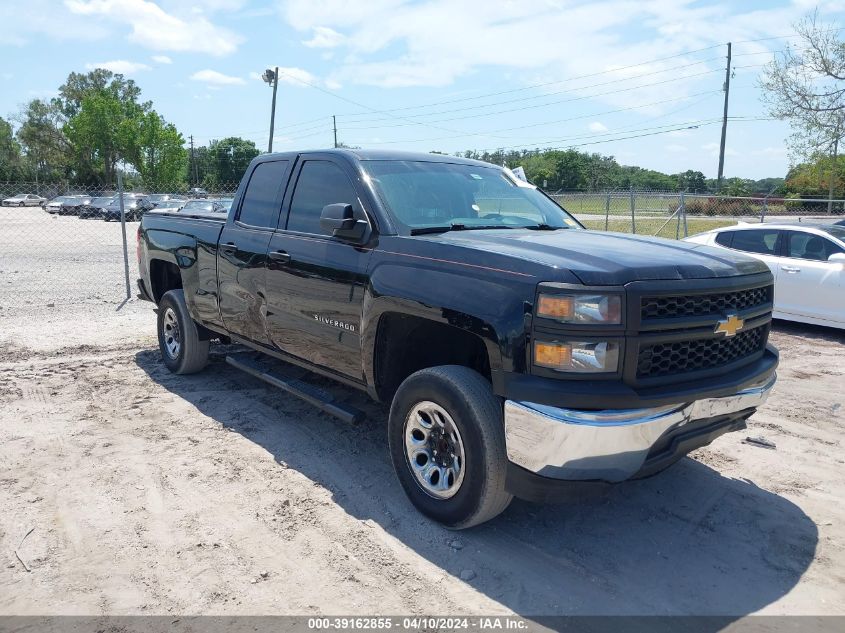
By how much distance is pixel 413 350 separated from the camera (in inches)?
157

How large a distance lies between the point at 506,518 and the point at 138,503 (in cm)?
210

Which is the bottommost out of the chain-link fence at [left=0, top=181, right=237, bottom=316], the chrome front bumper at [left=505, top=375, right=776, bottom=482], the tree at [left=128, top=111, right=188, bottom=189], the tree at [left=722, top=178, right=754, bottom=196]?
the chain-link fence at [left=0, top=181, right=237, bottom=316]

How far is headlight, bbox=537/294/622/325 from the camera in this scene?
2.93 m

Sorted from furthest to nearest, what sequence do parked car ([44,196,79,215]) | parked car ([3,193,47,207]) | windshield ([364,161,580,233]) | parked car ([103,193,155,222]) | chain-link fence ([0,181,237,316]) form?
parked car ([3,193,47,207]) < parked car ([44,196,79,215]) < parked car ([103,193,155,222]) < chain-link fence ([0,181,237,316]) < windshield ([364,161,580,233])

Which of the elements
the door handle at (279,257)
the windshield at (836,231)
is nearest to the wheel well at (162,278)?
the door handle at (279,257)

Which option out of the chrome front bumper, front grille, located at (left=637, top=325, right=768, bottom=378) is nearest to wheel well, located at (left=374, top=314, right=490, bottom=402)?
the chrome front bumper

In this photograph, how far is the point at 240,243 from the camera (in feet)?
16.7

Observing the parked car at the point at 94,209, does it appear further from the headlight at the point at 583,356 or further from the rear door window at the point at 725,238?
the headlight at the point at 583,356

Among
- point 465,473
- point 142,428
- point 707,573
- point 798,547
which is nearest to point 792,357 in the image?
point 798,547

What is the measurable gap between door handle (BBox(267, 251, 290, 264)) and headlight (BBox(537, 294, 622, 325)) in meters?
2.23

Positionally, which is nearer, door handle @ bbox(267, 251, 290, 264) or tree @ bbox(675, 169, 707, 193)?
door handle @ bbox(267, 251, 290, 264)

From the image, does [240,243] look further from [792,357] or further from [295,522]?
[792,357]

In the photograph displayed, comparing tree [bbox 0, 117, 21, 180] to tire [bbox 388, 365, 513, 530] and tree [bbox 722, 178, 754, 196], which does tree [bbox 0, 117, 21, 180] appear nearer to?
tree [bbox 722, 178, 754, 196]

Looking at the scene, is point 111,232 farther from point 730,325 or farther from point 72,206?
point 730,325
